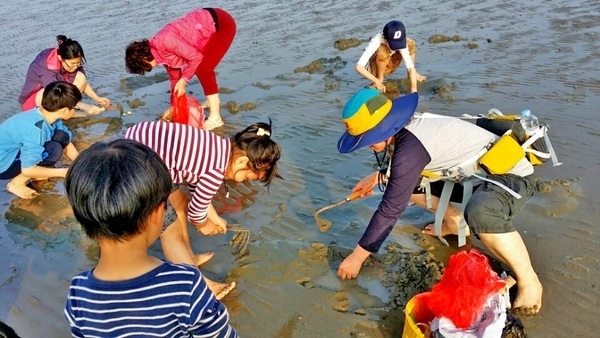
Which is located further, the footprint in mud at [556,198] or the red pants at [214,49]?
the red pants at [214,49]

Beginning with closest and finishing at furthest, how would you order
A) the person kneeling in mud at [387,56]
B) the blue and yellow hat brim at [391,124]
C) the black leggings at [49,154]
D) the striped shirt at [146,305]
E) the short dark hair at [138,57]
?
the striped shirt at [146,305] < the blue and yellow hat brim at [391,124] < the black leggings at [49,154] < the short dark hair at [138,57] < the person kneeling in mud at [387,56]

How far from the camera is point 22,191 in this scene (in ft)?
15.3

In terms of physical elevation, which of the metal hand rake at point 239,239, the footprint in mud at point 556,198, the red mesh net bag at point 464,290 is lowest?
the footprint in mud at point 556,198

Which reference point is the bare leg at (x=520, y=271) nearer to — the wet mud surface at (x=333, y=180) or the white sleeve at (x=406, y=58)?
the wet mud surface at (x=333, y=180)

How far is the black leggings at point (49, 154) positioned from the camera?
4637 mm

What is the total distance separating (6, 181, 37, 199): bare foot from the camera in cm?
466

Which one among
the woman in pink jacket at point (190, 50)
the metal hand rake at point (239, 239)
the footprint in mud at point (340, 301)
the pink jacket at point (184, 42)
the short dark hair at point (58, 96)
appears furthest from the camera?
the pink jacket at point (184, 42)

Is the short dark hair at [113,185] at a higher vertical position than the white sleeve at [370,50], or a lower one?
higher

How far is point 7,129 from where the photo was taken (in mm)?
4500

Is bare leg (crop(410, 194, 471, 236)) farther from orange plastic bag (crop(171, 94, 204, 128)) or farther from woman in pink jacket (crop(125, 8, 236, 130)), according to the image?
woman in pink jacket (crop(125, 8, 236, 130))

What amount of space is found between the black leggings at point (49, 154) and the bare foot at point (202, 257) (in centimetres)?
221

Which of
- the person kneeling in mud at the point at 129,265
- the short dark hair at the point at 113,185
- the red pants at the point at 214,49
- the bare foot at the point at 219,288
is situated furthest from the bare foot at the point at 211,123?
the short dark hair at the point at 113,185

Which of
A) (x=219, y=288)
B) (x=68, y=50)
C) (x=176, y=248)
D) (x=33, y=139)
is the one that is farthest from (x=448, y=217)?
(x=68, y=50)

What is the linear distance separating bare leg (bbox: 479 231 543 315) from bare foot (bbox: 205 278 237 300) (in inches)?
59.0
